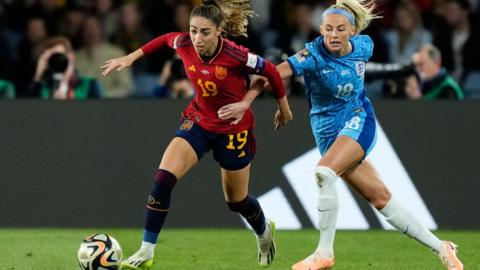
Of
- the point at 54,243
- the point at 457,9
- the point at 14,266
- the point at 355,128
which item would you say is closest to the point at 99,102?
the point at 54,243

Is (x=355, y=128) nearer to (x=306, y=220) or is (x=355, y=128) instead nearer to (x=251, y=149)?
(x=251, y=149)

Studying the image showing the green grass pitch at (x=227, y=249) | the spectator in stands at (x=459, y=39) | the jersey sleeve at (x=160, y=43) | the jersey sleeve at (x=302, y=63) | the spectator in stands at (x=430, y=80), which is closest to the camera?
the jersey sleeve at (x=302, y=63)

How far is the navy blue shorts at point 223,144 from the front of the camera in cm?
859

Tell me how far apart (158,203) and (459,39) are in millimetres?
6868

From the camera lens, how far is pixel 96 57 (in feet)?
45.1

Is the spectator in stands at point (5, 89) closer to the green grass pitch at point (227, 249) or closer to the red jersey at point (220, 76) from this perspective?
the green grass pitch at point (227, 249)

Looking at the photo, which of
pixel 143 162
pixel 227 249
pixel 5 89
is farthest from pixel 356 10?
pixel 5 89

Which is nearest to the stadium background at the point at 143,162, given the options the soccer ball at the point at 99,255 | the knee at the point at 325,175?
the knee at the point at 325,175

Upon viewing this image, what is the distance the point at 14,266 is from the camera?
8.86 meters

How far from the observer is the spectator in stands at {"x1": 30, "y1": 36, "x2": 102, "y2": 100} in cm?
1245

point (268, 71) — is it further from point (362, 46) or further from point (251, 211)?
point (251, 211)

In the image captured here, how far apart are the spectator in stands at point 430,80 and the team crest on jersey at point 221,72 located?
4.27 m

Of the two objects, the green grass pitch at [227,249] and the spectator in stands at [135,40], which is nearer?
the green grass pitch at [227,249]

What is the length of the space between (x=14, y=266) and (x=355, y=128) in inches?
105
